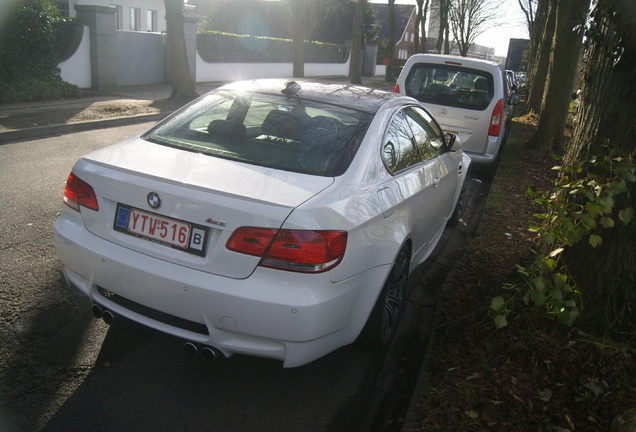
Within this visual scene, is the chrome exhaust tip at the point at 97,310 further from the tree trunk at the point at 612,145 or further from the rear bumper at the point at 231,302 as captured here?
the tree trunk at the point at 612,145

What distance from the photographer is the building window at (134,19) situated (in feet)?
108

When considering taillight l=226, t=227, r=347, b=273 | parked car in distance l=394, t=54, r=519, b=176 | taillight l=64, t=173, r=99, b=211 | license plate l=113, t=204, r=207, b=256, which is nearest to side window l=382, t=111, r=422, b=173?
taillight l=226, t=227, r=347, b=273

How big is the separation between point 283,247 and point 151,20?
35.0m

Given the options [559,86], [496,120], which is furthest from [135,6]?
[496,120]

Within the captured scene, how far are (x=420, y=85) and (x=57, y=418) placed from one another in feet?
26.5

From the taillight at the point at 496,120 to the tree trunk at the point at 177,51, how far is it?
33.0ft

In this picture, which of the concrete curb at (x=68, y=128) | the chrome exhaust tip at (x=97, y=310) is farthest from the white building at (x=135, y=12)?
the chrome exhaust tip at (x=97, y=310)

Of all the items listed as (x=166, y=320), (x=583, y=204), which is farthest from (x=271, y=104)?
(x=583, y=204)

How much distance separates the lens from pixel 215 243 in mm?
2955

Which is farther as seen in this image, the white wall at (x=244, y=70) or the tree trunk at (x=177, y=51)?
the white wall at (x=244, y=70)

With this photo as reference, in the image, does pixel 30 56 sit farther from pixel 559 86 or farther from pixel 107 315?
pixel 107 315

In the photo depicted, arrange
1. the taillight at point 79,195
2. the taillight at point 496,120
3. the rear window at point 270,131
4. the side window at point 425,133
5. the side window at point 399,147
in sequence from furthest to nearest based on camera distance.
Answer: the taillight at point 496,120
the side window at point 425,133
the side window at point 399,147
the rear window at point 270,131
the taillight at point 79,195

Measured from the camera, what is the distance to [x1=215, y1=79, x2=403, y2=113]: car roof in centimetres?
416

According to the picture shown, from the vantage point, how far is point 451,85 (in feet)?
31.6
